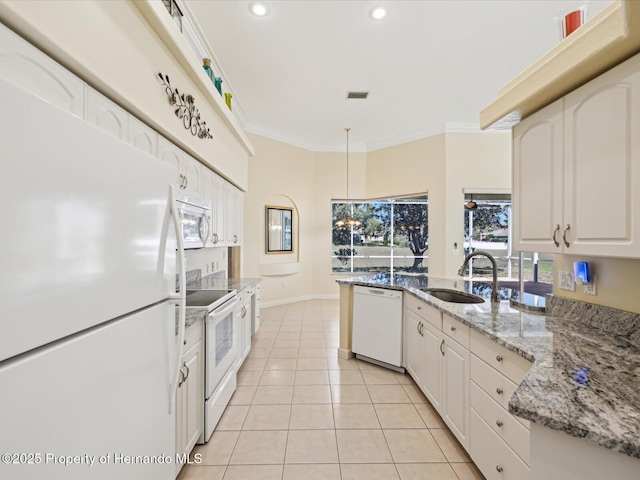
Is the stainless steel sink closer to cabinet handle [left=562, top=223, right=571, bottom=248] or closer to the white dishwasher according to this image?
the white dishwasher

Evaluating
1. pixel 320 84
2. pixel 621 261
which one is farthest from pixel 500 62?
pixel 621 261

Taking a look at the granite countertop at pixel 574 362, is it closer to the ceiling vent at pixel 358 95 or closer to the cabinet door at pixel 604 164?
the cabinet door at pixel 604 164

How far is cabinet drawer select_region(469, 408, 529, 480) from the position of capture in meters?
1.36

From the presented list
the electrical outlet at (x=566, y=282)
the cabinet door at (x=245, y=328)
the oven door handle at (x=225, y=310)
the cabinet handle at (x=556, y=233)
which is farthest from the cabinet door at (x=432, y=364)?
the cabinet door at (x=245, y=328)

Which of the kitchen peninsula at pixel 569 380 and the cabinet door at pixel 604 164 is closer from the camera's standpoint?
the kitchen peninsula at pixel 569 380

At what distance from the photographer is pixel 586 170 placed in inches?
55.9

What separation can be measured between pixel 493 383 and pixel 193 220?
2.22 meters

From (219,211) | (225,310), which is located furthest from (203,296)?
(219,211)

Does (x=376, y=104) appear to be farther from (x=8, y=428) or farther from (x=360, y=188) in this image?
(x=8, y=428)

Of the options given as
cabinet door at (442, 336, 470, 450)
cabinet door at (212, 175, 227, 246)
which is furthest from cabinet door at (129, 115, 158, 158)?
cabinet door at (442, 336, 470, 450)

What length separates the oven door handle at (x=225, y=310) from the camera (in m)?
2.09

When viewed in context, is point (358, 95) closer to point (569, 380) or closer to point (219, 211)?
point (219, 211)

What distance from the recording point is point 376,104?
181 inches

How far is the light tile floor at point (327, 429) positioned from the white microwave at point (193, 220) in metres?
1.40
